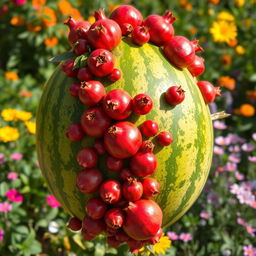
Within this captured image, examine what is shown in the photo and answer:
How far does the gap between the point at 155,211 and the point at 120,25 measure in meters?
0.79

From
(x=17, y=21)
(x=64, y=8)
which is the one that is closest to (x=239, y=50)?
(x=64, y=8)

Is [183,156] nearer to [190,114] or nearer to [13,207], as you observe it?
[190,114]

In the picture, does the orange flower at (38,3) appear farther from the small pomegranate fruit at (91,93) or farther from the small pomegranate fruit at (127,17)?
the small pomegranate fruit at (91,93)

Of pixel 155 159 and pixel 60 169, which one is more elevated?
pixel 155 159

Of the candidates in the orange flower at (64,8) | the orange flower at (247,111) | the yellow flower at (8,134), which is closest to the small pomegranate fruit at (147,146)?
the yellow flower at (8,134)

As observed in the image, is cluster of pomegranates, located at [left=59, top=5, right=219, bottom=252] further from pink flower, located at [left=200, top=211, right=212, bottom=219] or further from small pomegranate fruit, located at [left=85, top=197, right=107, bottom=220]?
pink flower, located at [left=200, top=211, right=212, bottom=219]

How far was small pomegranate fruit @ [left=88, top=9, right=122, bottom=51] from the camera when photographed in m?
1.66

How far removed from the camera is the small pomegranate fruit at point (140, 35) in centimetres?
173

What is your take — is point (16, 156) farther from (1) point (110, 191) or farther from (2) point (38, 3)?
(2) point (38, 3)

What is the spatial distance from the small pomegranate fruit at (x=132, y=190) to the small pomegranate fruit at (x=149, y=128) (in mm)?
178

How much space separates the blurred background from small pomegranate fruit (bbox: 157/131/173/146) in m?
1.01

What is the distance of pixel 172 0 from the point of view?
239 inches

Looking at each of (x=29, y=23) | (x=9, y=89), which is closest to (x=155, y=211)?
(x=9, y=89)

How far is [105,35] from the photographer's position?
65.2 inches
